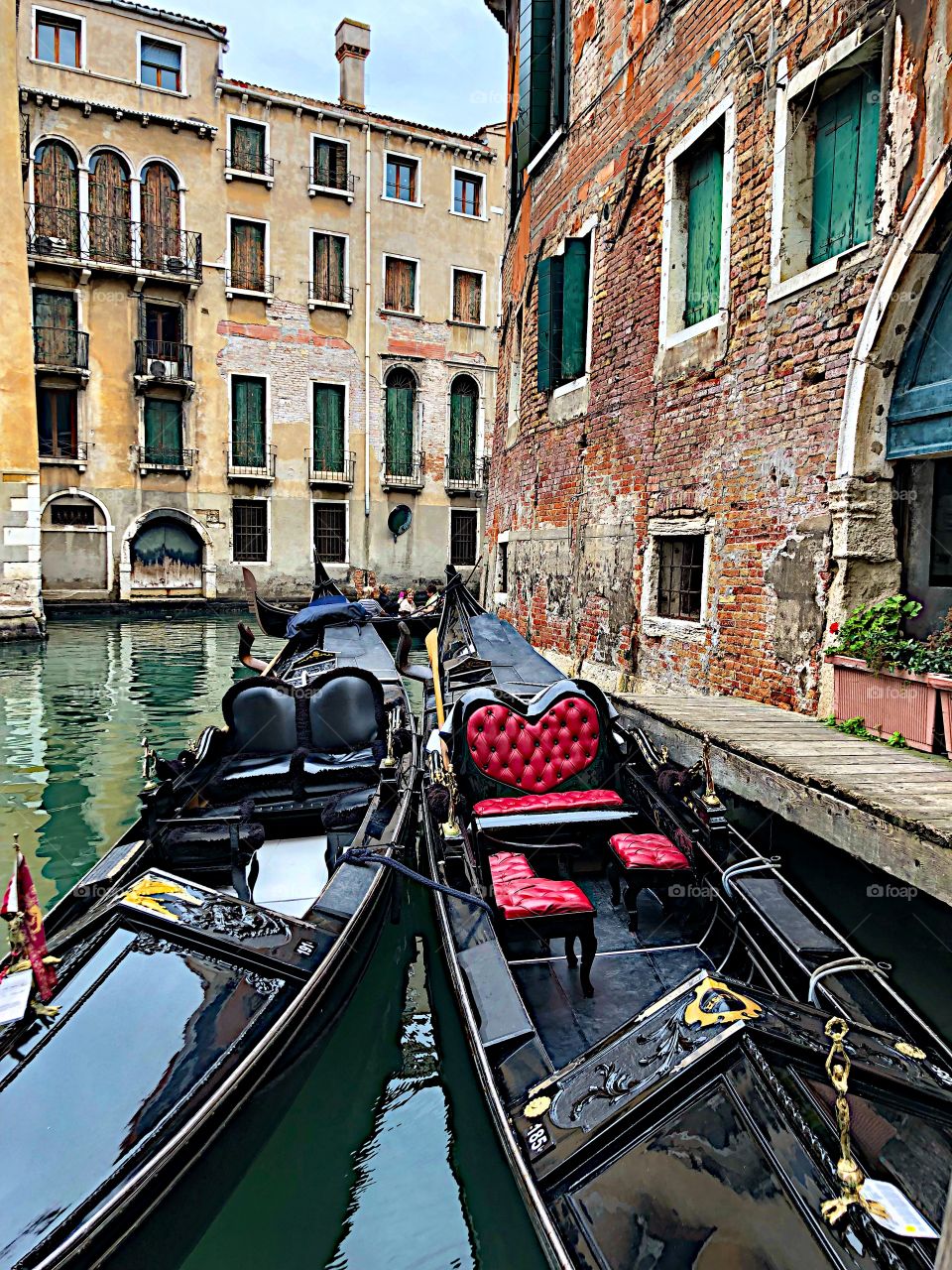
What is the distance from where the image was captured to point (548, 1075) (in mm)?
2184

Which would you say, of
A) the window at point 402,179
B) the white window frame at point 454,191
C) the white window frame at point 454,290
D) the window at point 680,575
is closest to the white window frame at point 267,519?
the white window frame at point 454,290

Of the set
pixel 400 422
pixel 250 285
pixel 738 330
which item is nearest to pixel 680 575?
pixel 738 330

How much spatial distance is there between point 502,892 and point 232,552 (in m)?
16.2

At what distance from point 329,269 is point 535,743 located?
56.5 ft

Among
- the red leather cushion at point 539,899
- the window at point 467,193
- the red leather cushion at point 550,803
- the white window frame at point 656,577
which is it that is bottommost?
the red leather cushion at point 539,899

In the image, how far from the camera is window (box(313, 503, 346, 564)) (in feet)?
62.6

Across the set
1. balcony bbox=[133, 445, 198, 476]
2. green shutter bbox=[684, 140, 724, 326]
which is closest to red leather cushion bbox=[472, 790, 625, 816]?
green shutter bbox=[684, 140, 724, 326]

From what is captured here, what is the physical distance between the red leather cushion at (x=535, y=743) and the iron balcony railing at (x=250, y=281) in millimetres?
16307

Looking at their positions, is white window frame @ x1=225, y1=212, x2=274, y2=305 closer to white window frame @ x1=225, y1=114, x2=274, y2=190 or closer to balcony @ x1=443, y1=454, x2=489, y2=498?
white window frame @ x1=225, y1=114, x2=274, y2=190

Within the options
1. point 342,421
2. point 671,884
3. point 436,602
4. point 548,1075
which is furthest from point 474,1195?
point 342,421

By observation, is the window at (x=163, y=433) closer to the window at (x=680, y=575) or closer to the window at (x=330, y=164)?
the window at (x=330, y=164)

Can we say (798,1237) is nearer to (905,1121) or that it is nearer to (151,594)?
(905,1121)

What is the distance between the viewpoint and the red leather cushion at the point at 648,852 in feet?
10.7

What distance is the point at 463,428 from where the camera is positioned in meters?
20.5
